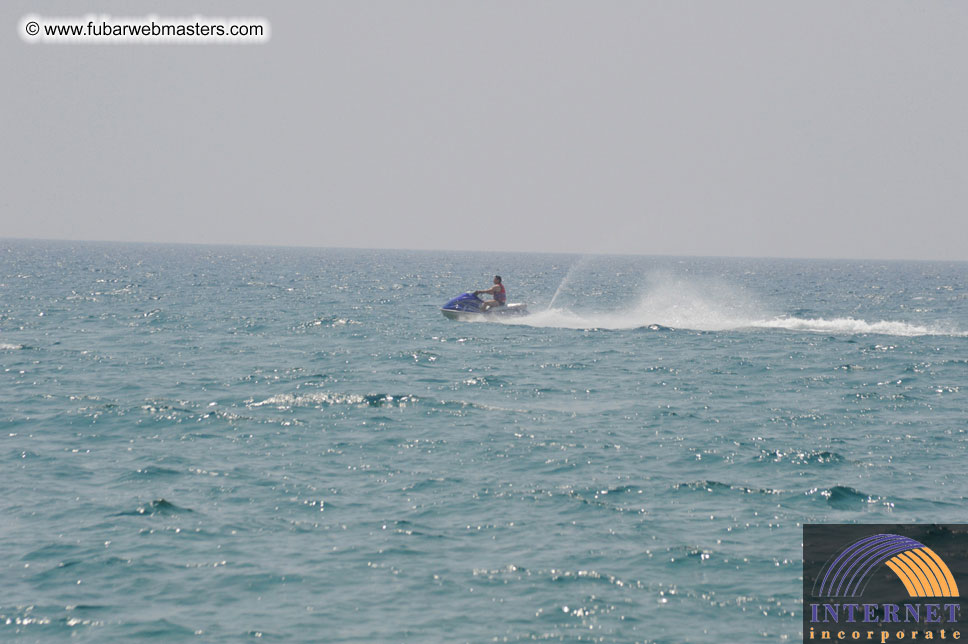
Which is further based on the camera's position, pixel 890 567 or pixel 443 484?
pixel 443 484

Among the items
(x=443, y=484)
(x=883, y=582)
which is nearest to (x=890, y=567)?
(x=883, y=582)

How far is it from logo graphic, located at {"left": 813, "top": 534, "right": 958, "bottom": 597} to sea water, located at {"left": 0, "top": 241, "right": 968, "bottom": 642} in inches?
21.7

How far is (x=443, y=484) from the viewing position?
53.6 ft

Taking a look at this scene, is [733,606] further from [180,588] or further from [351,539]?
[180,588]

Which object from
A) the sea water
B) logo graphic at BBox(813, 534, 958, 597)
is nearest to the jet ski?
the sea water

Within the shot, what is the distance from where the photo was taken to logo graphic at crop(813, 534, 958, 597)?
12.3 meters

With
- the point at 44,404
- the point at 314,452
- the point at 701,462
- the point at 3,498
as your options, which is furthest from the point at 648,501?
the point at 44,404

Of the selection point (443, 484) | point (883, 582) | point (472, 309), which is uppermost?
point (472, 309)

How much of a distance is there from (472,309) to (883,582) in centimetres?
3128

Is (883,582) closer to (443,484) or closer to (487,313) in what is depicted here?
(443,484)

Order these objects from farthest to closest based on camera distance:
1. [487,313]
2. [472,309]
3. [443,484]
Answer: [487,313] → [472,309] → [443,484]

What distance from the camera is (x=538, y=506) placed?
15125 mm

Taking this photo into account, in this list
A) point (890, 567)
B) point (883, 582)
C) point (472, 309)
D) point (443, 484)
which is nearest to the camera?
point (883, 582)

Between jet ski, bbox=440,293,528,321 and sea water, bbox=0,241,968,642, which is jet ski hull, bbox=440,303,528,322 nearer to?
jet ski, bbox=440,293,528,321
